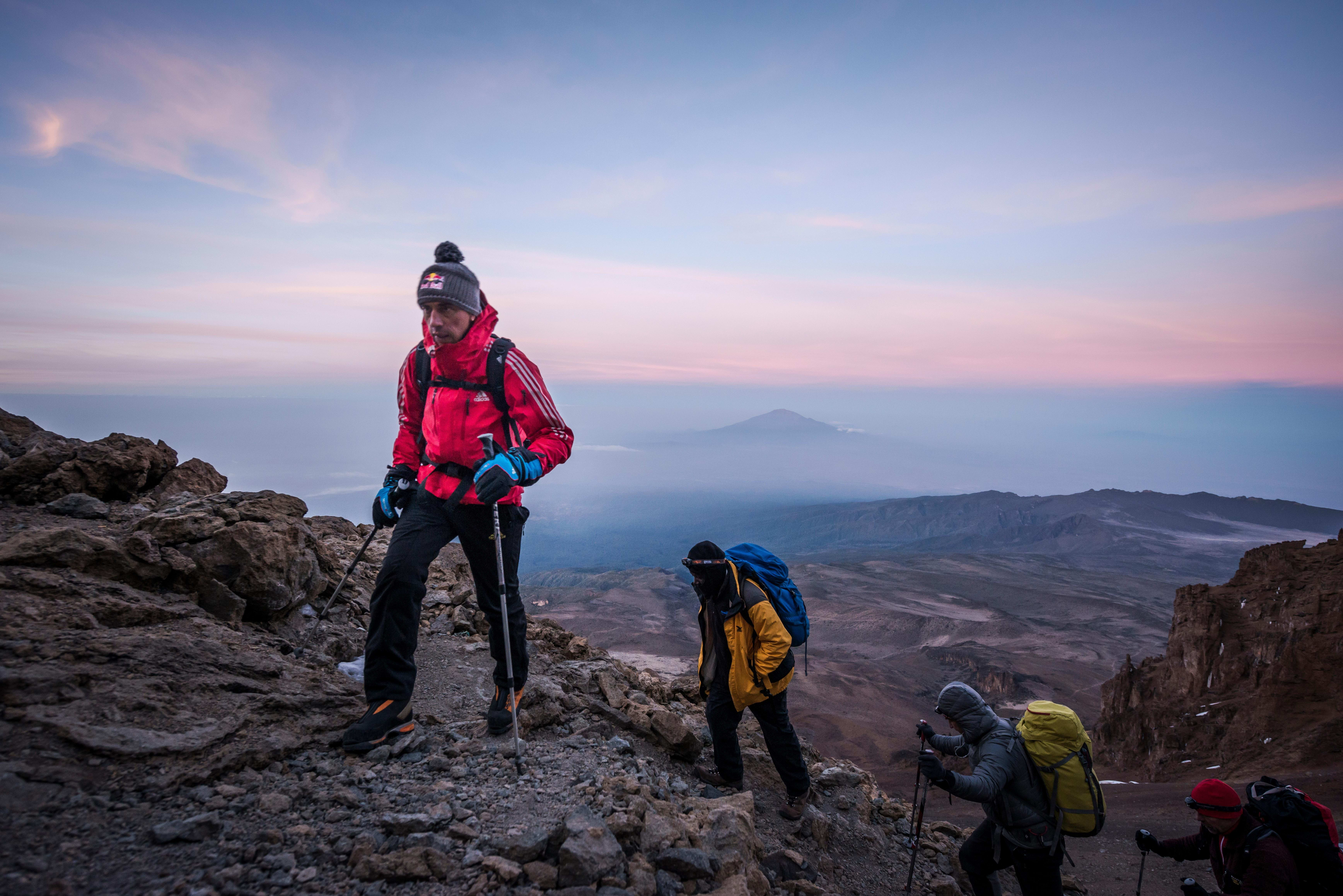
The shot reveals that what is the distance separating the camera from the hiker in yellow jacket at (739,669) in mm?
4137

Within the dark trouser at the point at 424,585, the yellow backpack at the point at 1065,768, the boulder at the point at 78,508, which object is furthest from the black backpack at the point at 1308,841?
the boulder at the point at 78,508

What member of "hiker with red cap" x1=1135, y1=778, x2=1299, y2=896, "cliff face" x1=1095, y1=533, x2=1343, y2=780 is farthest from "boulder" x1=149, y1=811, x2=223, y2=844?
"cliff face" x1=1095, y1=533, x2=1343, y2=780

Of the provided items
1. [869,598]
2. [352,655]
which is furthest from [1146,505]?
[352,655]

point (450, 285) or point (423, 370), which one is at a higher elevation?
point (450, 285)

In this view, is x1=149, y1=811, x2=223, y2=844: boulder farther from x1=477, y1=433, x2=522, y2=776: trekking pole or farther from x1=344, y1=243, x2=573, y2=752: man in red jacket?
x1=477, y1=433, x2=522, y2=776: trekking pole

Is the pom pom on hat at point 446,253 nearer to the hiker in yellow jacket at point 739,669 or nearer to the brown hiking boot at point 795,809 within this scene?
the hiker in yellow jacket at point 739,669

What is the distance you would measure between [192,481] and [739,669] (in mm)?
6332

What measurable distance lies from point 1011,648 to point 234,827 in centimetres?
6287

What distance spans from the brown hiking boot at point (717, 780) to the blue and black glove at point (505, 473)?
273 cm

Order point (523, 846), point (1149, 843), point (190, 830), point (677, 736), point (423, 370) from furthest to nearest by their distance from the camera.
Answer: point (1149, 843), point (677, 736), point (423, 370), point (523, 846), point (190, 830)

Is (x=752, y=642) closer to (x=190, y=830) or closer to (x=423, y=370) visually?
(x=423, y=370)

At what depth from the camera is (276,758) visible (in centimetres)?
303

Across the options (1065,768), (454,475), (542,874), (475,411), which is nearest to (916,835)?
(1065,768)

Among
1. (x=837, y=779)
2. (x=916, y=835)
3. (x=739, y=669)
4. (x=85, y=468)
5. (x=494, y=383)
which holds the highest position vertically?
(x=494, y=383)
